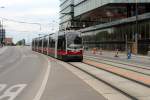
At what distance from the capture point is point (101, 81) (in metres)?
19.2

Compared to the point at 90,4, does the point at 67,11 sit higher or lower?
higher

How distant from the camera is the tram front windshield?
40.6m

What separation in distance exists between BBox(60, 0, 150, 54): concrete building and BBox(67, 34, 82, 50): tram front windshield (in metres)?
24.5

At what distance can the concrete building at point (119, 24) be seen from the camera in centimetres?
7006

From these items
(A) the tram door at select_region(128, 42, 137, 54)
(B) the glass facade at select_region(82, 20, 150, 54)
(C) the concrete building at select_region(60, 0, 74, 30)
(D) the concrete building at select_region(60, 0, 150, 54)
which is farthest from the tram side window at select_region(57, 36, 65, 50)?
(C) the concrete building at select_region(60, 0, 74, 30)

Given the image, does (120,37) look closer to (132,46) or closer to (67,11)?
(132,46)

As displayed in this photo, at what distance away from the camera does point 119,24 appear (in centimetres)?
8269

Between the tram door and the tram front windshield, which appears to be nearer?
the tram front windshield

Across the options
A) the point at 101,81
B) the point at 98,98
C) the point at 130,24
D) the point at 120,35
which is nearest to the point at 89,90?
the point at 98,98

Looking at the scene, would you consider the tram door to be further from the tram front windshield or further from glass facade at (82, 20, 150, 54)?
the tram front windshield

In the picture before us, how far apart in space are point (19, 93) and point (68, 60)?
26774 mm

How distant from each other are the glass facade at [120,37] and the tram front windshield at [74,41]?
92.4ft

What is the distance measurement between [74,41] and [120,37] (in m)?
42.7

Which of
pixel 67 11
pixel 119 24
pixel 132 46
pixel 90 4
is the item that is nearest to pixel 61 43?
pixel 132 46
